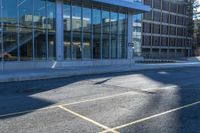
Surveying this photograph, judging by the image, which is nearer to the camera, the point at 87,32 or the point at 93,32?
the point at 87,32

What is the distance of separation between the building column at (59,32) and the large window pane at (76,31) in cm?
161

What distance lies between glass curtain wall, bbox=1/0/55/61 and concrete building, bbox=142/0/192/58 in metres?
35.5

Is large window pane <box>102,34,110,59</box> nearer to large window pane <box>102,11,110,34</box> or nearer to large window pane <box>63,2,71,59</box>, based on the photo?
large window pane <box>102,11,110,34</box>

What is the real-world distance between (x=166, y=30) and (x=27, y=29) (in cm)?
4889

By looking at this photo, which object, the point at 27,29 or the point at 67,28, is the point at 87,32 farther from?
the point at 27,29

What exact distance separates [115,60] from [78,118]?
2297cm

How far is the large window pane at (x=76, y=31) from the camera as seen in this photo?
2594cm

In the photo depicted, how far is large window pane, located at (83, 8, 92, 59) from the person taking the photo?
26.9 meters

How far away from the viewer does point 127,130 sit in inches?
231

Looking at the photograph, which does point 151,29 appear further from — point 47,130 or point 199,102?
point 47,130

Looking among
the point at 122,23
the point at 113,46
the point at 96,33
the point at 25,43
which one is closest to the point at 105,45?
the point at 113,46

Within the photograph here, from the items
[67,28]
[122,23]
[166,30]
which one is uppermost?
[166,30]

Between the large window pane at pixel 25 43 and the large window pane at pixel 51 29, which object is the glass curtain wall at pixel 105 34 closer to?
the large window pane at pixel 51 29

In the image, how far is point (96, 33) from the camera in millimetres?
28016
